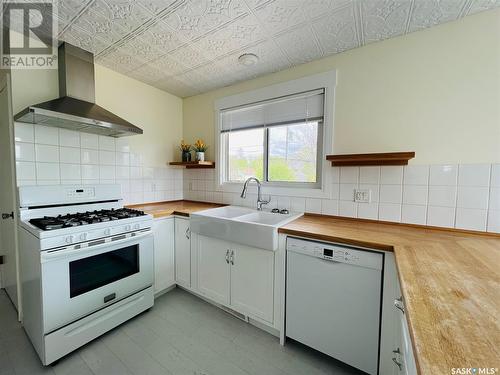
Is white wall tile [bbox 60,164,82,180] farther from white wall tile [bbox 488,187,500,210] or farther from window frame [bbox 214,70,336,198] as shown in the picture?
white wall tile [bbox 488,187,500,210]

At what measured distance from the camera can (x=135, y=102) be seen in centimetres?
236

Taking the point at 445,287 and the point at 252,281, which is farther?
the point at 252,281

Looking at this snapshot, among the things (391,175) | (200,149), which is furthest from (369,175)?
(200,149)

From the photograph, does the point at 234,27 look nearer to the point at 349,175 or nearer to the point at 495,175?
the point at 349,175

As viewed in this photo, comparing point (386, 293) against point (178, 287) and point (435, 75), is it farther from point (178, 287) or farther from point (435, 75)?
point (178, 287)

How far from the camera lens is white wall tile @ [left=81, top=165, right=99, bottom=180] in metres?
1.95

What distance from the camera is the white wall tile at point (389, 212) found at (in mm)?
1597

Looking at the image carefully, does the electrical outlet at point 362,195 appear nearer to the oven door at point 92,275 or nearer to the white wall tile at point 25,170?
the oven door at point 92,275

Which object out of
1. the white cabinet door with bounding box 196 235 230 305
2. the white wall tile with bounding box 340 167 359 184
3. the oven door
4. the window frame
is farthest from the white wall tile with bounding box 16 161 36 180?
the white wall tile with bounding box 340 167 359 184

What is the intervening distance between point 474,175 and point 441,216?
1.06 ft

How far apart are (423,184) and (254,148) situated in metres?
1.53

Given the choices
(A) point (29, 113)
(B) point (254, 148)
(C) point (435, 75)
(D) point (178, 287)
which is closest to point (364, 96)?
(C) point (435, 75)

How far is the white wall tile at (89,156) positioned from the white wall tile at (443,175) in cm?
283

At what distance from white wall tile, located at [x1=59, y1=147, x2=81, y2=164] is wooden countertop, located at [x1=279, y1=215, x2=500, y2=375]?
193cm
